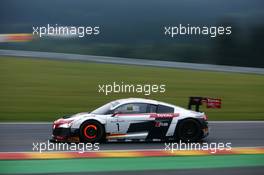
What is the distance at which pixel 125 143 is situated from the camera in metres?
6.19

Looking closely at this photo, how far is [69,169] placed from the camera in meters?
4.93

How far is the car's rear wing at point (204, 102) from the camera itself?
4.61 metres

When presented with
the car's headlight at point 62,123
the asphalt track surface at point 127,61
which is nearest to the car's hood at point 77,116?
the car's headlight at point 62,123

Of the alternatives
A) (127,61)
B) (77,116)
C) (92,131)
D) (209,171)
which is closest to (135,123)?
(92,131)

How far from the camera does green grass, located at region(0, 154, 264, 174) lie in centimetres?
491

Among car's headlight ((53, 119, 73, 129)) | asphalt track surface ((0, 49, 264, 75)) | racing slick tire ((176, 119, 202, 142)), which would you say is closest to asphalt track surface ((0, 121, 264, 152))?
car's headlight ((53, 119, 73, 129))

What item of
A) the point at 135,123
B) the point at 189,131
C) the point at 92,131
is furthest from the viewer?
the point at 189,131

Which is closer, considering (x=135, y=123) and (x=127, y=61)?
(x=127, y=61)

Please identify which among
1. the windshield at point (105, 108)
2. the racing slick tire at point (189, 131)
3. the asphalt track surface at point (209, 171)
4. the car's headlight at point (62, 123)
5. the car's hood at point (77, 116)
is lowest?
the asphalt track surface at point (209, 171)

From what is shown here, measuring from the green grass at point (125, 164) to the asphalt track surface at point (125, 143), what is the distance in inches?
6.9

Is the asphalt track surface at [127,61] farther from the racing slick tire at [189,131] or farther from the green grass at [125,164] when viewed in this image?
the green grass at [125,164]

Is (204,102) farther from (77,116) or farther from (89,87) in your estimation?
(77,116)

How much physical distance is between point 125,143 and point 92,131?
1.46 feet

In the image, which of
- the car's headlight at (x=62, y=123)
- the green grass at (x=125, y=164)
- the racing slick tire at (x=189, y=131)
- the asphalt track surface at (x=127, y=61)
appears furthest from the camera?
the racing slick tire at (x=189, y=131)
